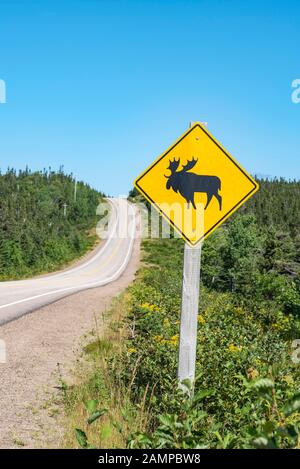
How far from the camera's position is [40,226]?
2173 inches

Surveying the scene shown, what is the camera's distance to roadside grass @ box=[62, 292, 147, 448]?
11.4 feet

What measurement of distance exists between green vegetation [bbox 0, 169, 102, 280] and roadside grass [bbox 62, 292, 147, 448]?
94.8ft

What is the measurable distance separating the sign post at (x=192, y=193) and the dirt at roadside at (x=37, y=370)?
6.22ft

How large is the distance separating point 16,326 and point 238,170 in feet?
25.3

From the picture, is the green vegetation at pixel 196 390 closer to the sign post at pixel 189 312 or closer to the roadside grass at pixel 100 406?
the roadside grass at pixel 100 406

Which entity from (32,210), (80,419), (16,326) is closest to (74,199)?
(32,210)

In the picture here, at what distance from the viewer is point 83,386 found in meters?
5.74

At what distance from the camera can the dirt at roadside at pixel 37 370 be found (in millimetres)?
4645

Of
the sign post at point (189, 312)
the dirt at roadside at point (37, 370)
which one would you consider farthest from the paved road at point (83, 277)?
the sign post at point (189, 312)

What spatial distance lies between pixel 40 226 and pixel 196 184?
175ft

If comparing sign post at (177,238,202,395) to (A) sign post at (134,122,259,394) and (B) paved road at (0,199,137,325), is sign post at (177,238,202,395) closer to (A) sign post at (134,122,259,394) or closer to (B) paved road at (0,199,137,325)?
(A) sign post at (134,122,259,394)

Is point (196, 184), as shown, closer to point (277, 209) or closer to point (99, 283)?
point (99, 283)

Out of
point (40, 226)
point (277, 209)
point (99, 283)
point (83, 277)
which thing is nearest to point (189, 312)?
point (99, 283)
